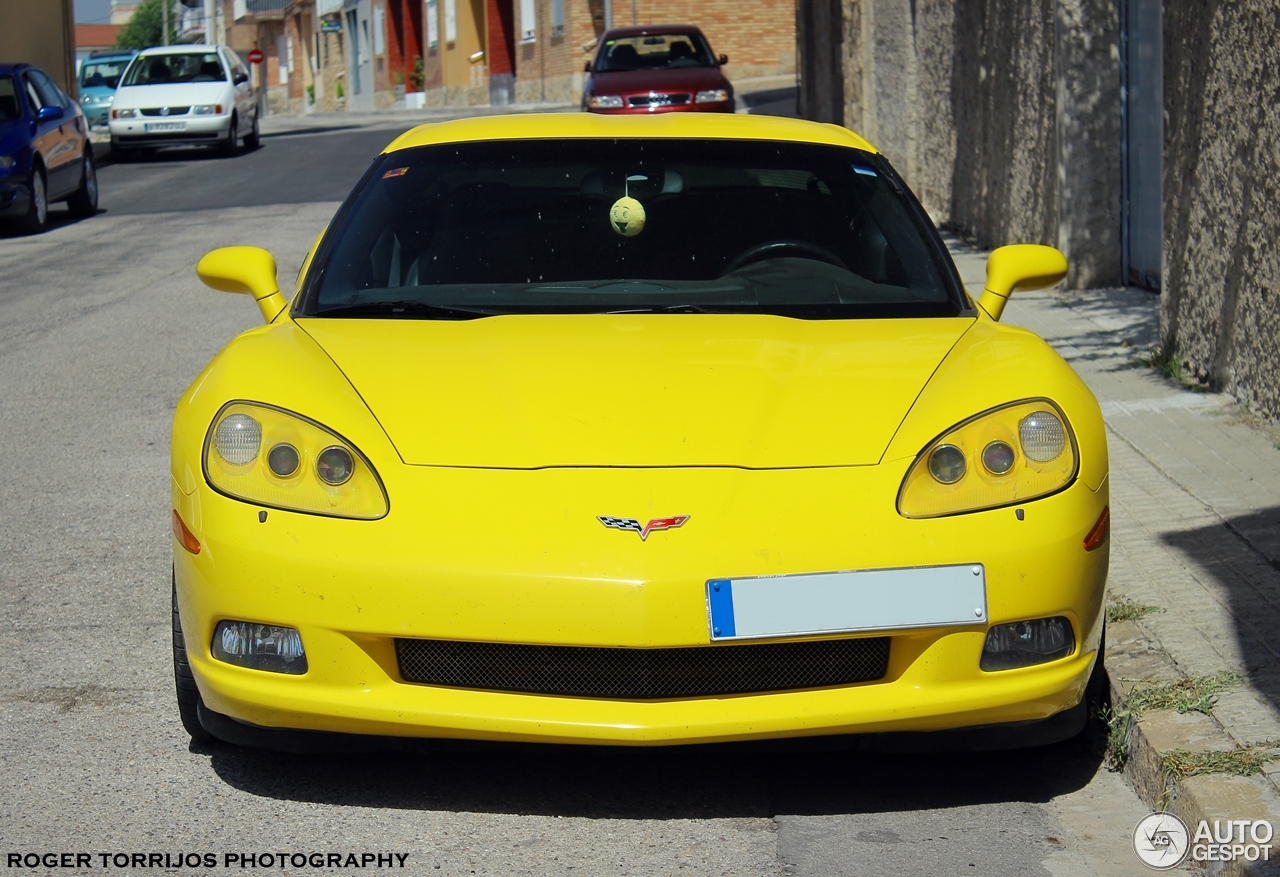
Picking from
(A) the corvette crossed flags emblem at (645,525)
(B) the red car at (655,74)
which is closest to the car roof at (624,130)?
(A) the corvette crossed flags emblem at (645,525)

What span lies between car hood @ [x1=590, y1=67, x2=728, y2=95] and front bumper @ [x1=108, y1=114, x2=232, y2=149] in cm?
599

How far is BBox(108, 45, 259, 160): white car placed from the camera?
82.3 feet

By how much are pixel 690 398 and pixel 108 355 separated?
22.0ft

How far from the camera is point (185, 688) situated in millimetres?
3516

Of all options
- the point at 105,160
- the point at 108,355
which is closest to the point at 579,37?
the point at 105,160

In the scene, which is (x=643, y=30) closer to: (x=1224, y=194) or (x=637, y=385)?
(x=1224, y=194)

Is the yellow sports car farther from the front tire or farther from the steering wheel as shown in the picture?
the front tire

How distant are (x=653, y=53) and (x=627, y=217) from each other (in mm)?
20935

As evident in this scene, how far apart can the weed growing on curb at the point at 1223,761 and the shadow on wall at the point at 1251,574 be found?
266 millimetres

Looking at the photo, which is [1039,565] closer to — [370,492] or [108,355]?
[370,492]

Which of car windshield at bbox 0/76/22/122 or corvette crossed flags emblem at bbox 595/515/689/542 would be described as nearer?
corvette crossed flags emblem at bbox 595/515/689/542

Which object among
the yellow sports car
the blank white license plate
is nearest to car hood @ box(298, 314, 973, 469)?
the yellow sports car

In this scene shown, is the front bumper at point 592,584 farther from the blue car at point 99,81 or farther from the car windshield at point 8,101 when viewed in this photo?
the blue car at point 99,81

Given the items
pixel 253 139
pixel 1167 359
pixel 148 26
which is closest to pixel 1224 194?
pixel 1167 359
